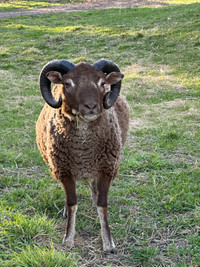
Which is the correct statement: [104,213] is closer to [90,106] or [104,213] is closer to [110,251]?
[110,251]

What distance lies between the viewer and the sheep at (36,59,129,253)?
3.88 meters

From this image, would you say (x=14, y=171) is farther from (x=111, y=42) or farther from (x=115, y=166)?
(x=111, y=42)

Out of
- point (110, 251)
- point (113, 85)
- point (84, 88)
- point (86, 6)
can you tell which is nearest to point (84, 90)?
point (84, 88)

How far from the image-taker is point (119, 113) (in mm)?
5105

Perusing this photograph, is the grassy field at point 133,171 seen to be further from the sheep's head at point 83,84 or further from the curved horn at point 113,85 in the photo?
the curved horn at point 113,85

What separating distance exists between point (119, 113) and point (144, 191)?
1.16m

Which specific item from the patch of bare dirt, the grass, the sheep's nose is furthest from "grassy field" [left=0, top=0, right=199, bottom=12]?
the sheep's nose

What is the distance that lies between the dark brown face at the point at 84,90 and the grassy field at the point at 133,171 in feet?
4.16

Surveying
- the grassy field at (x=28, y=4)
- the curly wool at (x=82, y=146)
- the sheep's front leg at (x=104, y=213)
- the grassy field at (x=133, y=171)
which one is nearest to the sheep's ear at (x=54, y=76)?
the curly wool at (x=82, y=146)

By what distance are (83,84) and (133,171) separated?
2.36 metres

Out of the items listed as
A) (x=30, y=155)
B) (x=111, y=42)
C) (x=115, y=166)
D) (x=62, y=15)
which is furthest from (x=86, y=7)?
(x=115, y=166)

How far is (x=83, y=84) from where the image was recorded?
3.71 metres

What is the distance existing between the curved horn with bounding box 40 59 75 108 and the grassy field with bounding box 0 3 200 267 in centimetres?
128

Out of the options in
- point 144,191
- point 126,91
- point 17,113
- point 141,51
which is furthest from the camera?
point 141,51
